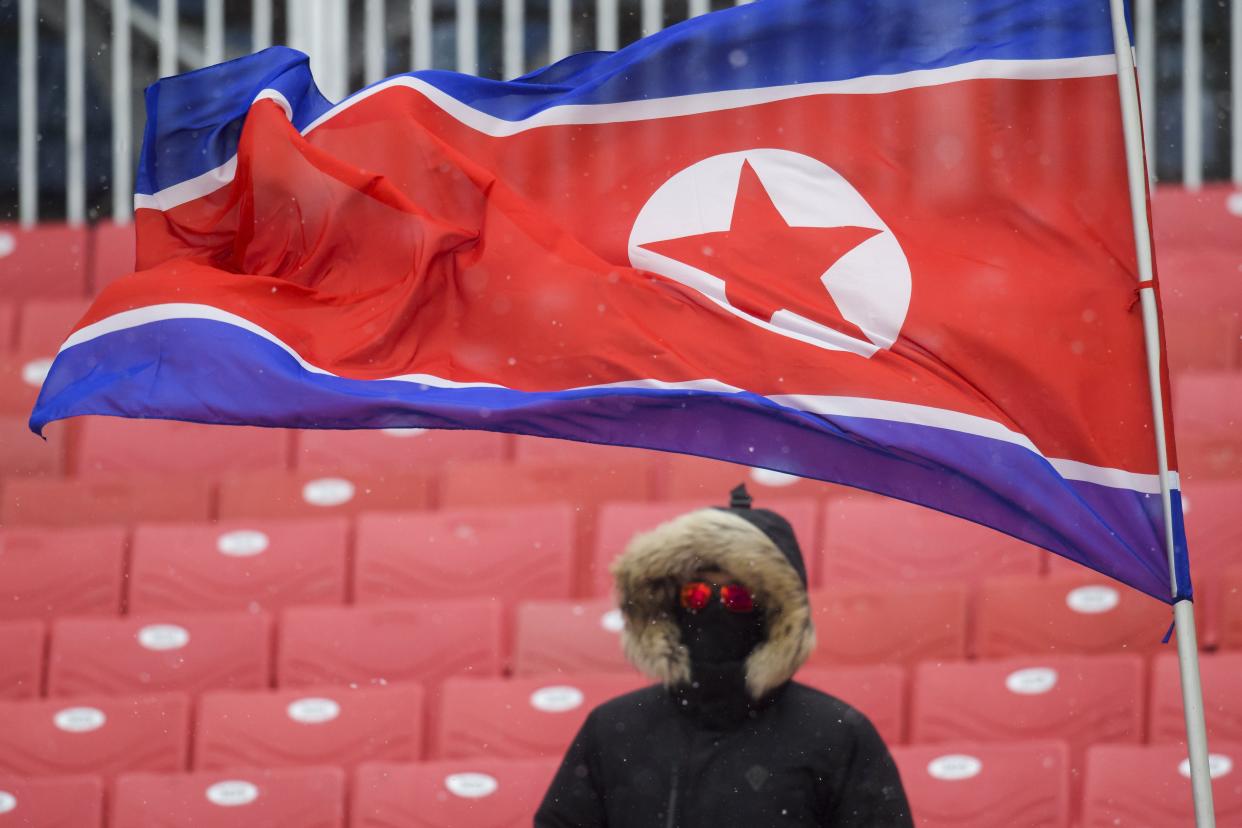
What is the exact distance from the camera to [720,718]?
286 centimetres

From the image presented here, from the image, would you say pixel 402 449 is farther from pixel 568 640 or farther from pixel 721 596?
pixel 721 596

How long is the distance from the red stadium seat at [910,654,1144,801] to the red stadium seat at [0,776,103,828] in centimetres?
213

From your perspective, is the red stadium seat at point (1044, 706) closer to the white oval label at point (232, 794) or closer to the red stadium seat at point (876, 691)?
the red stadium seat at point (876, 691)

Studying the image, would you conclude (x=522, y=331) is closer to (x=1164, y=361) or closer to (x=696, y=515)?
(x=696, y=515)

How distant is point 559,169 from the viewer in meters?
3.28

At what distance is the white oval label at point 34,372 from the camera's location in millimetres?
6895

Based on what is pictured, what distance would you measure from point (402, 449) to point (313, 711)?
191 centimetres

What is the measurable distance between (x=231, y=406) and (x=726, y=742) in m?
0.97

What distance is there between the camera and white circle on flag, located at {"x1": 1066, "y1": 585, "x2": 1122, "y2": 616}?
501 cm

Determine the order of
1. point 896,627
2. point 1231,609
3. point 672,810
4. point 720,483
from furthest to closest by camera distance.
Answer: point 720,483
point 896,627
point 1231,609
point 672,810

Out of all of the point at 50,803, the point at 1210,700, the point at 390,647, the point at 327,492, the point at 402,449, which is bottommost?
the point at 50,803

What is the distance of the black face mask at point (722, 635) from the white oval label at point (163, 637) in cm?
274

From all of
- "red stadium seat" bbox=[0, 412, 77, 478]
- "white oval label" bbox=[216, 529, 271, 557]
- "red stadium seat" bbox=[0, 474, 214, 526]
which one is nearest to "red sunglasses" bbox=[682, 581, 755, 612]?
"white oval label" bbox=[216, 529, 271, 557]

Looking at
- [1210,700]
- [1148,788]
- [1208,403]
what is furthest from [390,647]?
[1208,403]
